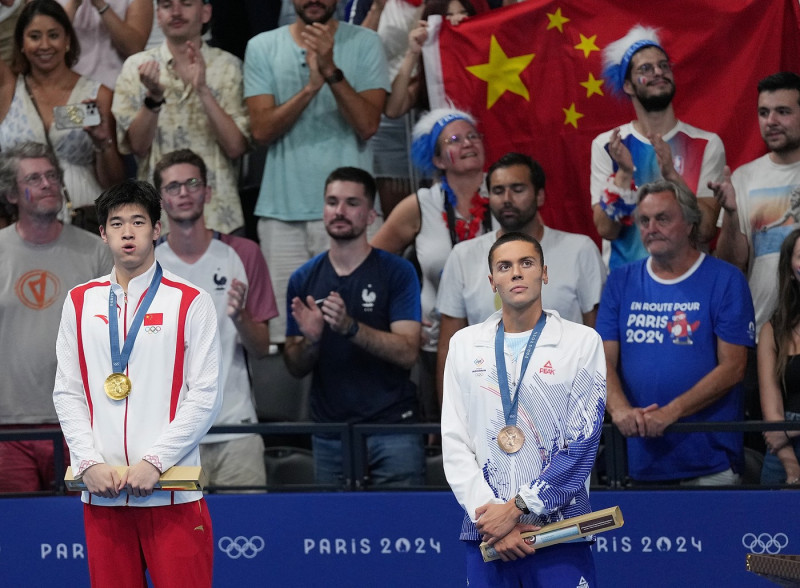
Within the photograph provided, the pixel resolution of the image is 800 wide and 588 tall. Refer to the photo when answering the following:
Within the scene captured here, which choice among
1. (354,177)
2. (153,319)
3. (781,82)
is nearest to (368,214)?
(354,177)

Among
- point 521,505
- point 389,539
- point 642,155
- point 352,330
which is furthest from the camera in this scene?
point 642,155

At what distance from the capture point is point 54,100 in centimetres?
800

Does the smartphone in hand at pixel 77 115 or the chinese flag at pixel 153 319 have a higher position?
the smartphone in hand at pixel 77 115

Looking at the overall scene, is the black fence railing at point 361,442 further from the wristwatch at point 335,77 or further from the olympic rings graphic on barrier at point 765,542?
the wristwatch at point 335,77

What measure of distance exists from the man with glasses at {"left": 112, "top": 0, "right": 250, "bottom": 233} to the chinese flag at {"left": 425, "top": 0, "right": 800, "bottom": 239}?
1396mm

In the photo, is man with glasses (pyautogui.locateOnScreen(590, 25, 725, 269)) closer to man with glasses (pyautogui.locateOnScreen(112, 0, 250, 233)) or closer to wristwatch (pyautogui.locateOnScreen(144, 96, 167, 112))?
man with glasses (pyautogui.locateOnScreen(112, 0, 250, 233))

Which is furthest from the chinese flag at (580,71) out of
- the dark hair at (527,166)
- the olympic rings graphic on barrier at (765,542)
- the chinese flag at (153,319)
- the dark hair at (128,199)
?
the chinese flag at (153,319)

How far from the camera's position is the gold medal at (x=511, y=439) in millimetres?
4945

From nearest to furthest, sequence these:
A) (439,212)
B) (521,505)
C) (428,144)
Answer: (521,505)
(439,212)
(428,144)

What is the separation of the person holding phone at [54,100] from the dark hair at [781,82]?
407cm

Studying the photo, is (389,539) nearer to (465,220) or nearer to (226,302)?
(226,302)

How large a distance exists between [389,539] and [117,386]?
196 cm

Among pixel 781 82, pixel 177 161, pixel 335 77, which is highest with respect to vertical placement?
pixel 335 77

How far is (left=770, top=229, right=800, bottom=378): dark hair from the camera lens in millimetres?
6438
